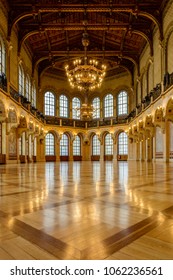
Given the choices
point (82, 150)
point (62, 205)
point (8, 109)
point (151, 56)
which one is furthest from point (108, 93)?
point (62, 205)

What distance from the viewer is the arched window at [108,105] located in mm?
35844

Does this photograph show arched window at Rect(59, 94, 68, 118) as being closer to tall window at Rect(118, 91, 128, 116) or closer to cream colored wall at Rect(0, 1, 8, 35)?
tall window at Rect(118, 91, 128, 116)

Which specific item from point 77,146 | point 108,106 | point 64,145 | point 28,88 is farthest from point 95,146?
point 28,88

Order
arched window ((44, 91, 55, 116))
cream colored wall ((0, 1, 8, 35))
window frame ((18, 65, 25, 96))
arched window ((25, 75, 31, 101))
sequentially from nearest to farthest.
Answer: cream colored wall ((0, 1, 8, 35)) → window frame ((18, 65, 25, 96)) → arched window ((25, 75, 31, 101)) → arched window ((44, 91, 55, 116))

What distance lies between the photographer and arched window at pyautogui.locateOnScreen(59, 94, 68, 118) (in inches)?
1409

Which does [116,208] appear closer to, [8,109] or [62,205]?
[62,205]

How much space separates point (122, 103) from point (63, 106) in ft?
32.2

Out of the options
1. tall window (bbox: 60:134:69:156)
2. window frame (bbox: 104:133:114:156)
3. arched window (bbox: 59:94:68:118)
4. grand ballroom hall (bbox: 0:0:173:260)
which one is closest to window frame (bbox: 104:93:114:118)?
grand ballroom hall (bbox: 0:0:173:260)

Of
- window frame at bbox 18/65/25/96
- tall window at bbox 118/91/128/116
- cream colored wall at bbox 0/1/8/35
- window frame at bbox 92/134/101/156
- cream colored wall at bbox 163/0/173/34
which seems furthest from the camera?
window frame at bbox 92/134/101/156

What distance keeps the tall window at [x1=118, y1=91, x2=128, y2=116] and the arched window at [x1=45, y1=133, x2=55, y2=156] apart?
38.4ft

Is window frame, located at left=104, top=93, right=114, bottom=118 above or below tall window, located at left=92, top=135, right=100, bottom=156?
above

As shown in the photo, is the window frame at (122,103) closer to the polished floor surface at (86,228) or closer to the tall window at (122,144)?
the tall window at (122,144)

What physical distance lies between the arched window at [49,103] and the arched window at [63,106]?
53.5 inches

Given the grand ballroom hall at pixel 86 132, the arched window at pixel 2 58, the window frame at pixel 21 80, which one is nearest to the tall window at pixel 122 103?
the grand ballroom hall at pixel 86 132
